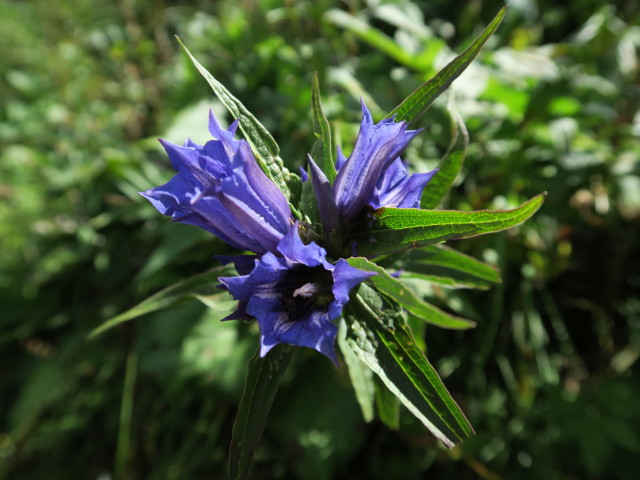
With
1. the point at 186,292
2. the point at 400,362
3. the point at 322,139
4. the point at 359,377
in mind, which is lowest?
the point at 359,377

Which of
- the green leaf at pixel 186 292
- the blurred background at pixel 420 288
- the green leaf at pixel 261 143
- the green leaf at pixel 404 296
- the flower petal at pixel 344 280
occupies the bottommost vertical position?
the blurred background at pixel 420 288

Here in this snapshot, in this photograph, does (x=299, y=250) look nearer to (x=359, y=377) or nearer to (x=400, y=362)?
(x=400, y=362)

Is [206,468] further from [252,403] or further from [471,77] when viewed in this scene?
[471,77]

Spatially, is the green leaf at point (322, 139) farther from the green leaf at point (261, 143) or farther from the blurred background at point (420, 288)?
the blurred background at point (420, 288)

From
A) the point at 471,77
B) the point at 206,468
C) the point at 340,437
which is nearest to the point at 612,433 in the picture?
the point at 340,437


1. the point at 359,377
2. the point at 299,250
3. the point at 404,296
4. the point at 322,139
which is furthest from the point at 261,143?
the point at 359,377

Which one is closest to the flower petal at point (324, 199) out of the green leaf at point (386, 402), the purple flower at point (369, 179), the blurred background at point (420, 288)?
the purple flower at point (369, 179)

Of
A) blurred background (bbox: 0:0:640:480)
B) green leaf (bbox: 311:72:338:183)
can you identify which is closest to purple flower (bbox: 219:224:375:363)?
green leaf (bbox: 311:72:338:183)
